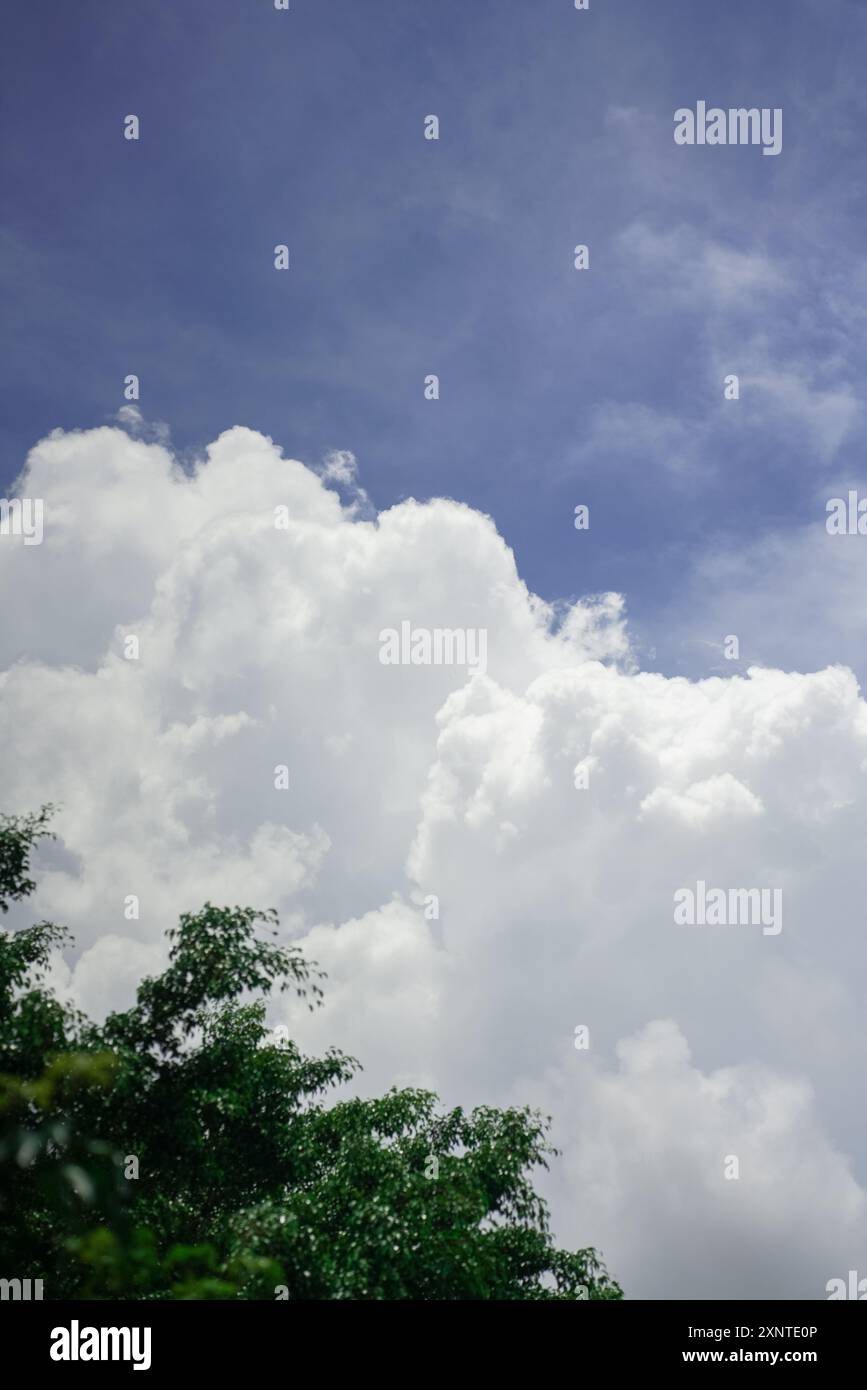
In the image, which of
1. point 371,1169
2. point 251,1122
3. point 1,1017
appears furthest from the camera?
point 251,1122

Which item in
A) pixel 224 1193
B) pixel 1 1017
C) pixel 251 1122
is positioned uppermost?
pixel 1 1017

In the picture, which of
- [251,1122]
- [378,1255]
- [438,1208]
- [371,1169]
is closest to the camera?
[378,1255]
